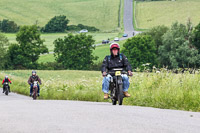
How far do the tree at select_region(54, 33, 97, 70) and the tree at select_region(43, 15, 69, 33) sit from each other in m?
39.7

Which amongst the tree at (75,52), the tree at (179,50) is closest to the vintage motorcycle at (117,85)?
the tree at (179,50)

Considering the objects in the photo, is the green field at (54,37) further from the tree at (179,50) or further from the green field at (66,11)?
the tree at (179,50)

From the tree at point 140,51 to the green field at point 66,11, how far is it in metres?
48.5

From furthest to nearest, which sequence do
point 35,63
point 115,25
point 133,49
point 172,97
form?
point 115,25 → point 35,63 → point 133,49 → point 172,97

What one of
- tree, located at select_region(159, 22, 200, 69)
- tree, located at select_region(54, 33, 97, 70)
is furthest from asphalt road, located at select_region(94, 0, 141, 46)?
tree, located at select_region(159, 22, 200, 69)

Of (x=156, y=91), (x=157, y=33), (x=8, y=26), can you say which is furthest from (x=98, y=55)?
(x=156, y=91)

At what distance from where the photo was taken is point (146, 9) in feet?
494

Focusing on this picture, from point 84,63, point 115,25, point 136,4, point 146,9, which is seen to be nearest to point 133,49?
point 84,63

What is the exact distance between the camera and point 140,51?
89438 millimetres

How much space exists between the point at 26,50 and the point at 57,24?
148 feet

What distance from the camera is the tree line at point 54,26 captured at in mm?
138750

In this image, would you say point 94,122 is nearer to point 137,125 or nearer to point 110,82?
point 137,125

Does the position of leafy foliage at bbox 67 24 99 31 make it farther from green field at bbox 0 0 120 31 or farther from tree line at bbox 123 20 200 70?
tree line at bbox 123 20 200 70

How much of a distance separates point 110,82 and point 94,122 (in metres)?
5.78
